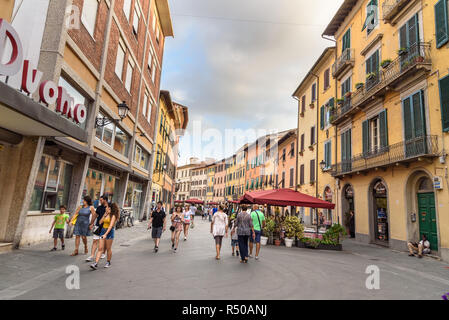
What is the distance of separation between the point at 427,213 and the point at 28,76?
1478 cm

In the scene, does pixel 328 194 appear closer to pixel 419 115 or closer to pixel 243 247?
pixel 419 115

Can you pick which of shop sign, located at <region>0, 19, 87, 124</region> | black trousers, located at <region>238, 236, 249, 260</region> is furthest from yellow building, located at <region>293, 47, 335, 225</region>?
shop sign, located at <region>0, 19, 87, 124</region>

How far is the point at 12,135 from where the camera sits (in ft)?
26.3

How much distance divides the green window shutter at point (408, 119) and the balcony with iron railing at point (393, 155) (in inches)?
14.4

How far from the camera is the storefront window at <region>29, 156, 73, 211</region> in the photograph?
940 cm

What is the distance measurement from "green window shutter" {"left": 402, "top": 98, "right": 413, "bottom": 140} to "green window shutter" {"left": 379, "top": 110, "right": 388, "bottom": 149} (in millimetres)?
1489

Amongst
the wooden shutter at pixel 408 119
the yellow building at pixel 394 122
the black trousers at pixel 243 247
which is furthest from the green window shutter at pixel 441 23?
the black trousers at pixel 243 247

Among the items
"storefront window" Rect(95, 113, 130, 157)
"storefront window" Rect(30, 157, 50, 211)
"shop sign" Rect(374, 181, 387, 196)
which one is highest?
"storefront window" Rect(95, 113, 130, 157)

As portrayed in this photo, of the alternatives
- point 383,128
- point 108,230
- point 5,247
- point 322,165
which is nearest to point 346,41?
point 383,128

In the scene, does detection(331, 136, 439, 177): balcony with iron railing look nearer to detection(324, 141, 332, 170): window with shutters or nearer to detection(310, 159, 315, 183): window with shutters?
detection(324, 141, 332, 170): window with shutters

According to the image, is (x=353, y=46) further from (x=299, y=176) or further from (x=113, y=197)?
(x=113, y=197)

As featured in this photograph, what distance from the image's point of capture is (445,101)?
10922mm

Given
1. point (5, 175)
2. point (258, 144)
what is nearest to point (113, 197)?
point (5, 175)
